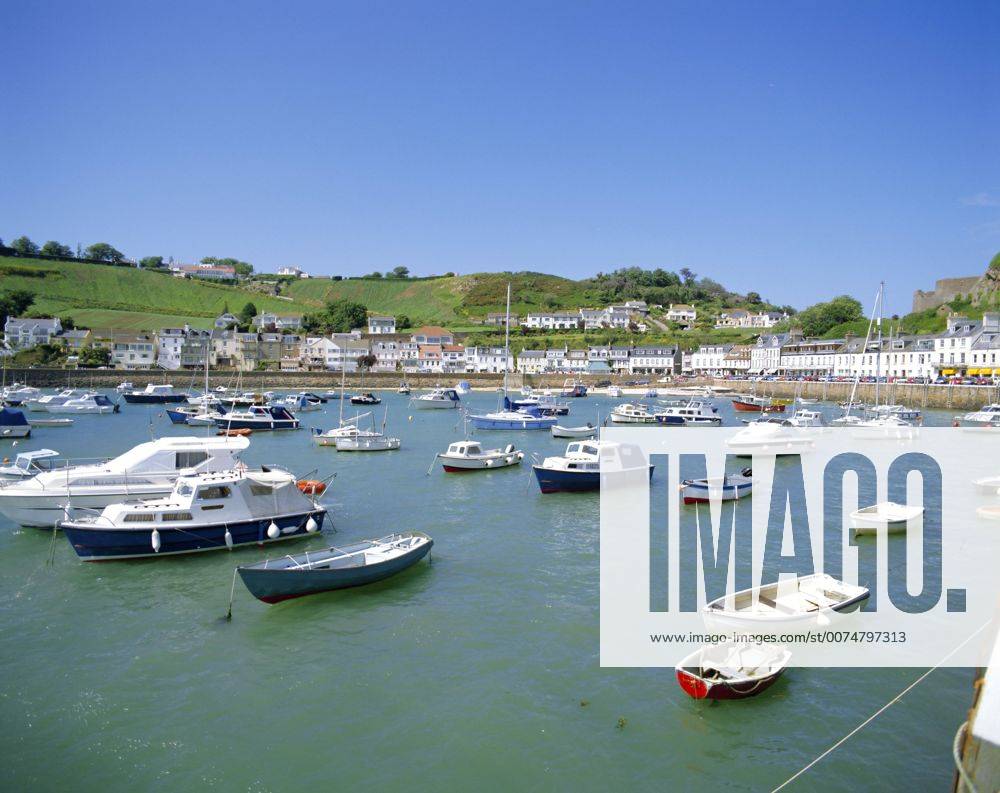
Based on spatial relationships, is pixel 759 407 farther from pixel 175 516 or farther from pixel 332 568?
pixel 175 516

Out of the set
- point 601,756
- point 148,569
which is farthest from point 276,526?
point 601,756

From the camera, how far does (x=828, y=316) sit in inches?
6526

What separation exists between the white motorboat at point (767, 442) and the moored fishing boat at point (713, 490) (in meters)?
12.2

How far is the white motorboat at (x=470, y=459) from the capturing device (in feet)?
123

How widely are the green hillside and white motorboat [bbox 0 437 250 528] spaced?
463 ft

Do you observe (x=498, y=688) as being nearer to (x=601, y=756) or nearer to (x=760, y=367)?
Answer: (x=601, y=756)

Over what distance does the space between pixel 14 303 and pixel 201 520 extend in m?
159

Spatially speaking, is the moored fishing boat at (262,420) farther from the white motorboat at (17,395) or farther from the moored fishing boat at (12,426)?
the white motorboat at (17,395)

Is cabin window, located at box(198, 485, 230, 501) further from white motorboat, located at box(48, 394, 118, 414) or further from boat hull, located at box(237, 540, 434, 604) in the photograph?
white motorboat, located at box(48, 394, 118, 414)

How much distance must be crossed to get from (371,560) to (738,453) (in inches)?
1163

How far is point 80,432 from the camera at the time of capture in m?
57.3

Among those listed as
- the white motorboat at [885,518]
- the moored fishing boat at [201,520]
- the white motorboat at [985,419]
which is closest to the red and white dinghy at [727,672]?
the white motorboat at [885,518]

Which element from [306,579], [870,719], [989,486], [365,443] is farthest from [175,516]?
[989,486]

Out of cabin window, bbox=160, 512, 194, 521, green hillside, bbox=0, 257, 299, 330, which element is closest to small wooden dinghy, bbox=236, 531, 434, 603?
cabin window, bbox=160, 512, 194, 521
